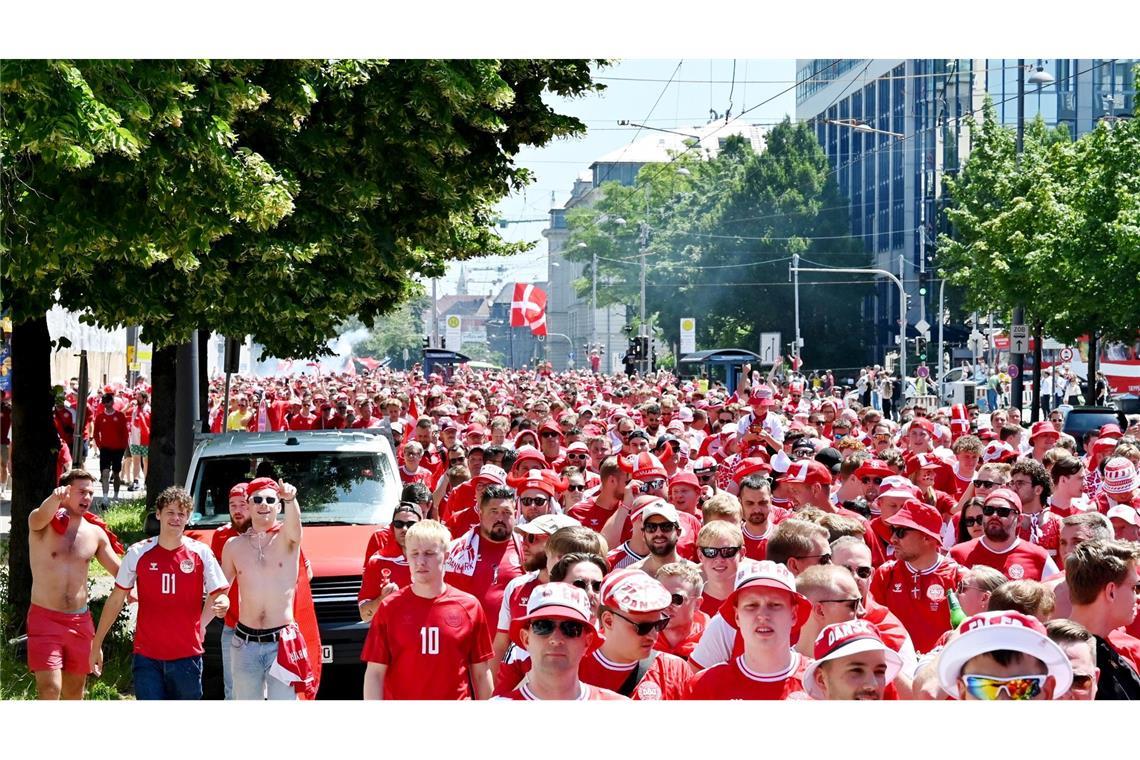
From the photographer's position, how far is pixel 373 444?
1234 centimetres

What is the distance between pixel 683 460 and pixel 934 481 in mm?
2096

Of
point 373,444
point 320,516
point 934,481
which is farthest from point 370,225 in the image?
point 934,481

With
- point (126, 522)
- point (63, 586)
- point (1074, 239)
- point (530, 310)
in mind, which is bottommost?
point (126, 522)

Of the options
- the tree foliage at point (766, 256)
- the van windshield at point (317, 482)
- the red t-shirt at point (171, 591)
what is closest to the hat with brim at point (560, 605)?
the red t-shirt at point (171, 591)

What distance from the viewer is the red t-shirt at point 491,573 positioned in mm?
8320

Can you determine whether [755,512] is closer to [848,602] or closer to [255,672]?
[255,672]

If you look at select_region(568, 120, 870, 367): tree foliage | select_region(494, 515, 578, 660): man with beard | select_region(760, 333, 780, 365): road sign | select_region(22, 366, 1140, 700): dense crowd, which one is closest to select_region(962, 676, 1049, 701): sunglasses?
select_region(22, 366, 1140, 700): dense crowd

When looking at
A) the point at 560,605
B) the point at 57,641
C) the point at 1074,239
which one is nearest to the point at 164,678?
the point at 57,641

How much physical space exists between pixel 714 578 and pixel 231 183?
163 inches

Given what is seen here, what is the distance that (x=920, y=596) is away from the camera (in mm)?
7777

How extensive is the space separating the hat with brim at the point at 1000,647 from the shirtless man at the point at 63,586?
6462 millimetres

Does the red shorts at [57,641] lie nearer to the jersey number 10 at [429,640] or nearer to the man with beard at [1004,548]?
the jersey number 10 at [429,640]

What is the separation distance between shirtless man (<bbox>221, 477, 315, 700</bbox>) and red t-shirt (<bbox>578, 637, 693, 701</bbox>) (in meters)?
3.30

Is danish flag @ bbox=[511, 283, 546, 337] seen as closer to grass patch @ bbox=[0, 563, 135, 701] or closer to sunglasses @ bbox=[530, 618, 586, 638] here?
grass patch @ bbox=[0, 563, 135, 701]
